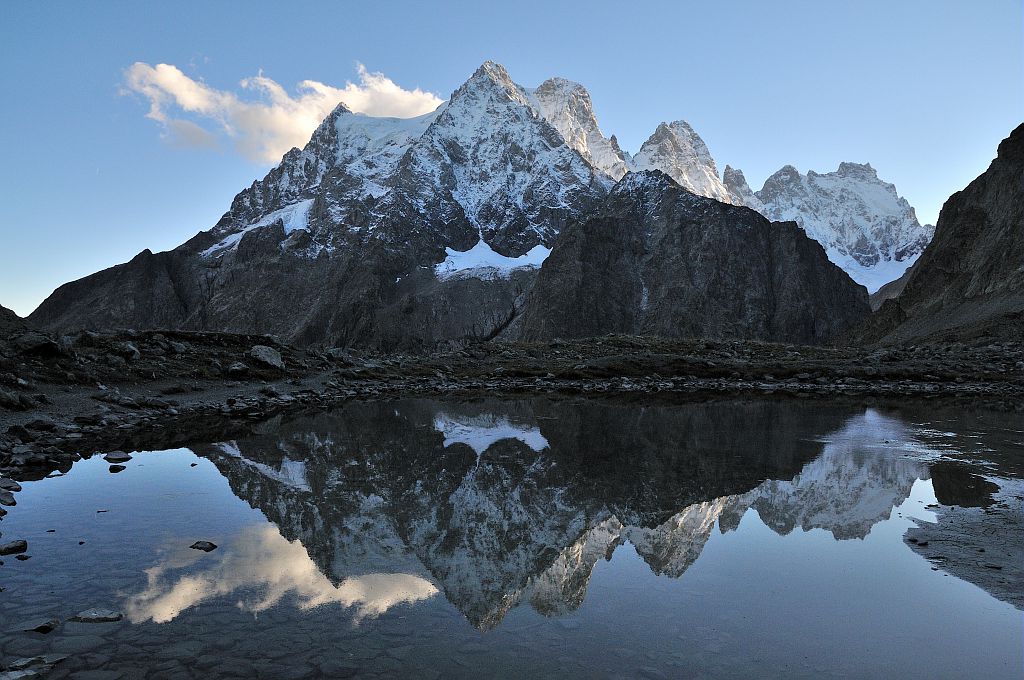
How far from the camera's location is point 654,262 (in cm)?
15788

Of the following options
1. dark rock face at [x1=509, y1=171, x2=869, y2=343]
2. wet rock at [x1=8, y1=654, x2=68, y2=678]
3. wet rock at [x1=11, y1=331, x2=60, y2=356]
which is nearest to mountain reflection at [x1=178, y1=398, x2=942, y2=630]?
wet rock at [x1=8, y1=654, x2=68, y2=678]

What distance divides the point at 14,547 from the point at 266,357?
87.8 feet

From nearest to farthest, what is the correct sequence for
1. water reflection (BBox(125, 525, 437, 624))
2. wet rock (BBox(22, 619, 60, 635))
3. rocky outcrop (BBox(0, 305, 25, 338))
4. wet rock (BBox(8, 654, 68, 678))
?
wet rock (BBox(8, 654, 68, 678)), wet rock (BBox(22, 619, 60, 635)), water reflection (BBox(125, 525, 437, 624)), rocky outcrop (BBox(0, 305, 25, 338))

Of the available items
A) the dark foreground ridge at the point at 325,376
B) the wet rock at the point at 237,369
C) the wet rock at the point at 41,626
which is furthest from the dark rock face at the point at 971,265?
the wet rock at the point at 41,626

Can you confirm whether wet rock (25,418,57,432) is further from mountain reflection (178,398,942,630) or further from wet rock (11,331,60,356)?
wet rock (11,331,60,356)

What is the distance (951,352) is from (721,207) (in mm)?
113218

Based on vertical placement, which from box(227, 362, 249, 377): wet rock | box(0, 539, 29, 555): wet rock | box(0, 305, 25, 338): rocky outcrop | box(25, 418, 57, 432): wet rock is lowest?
box(0, 539, 29, 555): wet rock

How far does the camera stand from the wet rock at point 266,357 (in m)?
33.6

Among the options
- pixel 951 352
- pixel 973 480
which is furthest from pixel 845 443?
pixel 951 352

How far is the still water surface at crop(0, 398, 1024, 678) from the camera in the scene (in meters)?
5.61

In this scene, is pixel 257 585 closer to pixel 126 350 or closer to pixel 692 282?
pixel 126 350

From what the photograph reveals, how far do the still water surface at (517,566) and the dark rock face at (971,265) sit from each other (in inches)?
2599

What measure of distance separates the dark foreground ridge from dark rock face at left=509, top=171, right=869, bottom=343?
276 feet

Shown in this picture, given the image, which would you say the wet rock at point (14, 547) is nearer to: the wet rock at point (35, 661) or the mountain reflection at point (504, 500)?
the mountain reflection at point (504, 500)
